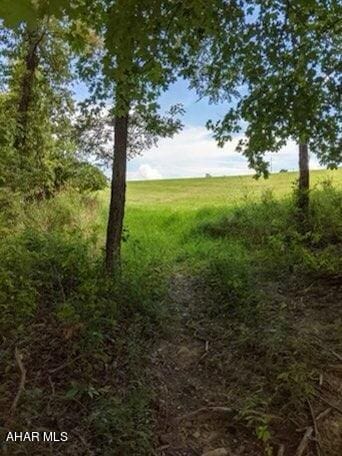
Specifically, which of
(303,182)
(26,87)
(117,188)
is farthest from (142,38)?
(26,87)

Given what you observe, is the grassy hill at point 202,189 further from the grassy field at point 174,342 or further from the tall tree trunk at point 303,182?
the grassy field at point 174,342

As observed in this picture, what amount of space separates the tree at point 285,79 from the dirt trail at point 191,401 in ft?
8.67

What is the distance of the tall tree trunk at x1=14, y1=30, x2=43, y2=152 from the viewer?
1158cm

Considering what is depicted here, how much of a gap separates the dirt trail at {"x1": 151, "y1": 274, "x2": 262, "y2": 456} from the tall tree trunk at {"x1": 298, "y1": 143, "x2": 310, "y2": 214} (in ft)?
16.0

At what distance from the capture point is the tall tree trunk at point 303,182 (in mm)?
9742

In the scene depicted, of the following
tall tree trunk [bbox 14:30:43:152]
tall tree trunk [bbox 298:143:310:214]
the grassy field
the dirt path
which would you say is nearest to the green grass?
the grassy field

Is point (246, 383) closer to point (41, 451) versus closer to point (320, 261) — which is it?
point (41, 451)

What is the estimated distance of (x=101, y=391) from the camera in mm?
3965

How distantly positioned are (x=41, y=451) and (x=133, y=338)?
5.98 ft

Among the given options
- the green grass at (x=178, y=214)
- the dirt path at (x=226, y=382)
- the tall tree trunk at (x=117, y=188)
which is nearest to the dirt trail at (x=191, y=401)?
the dirt path at (x=226, y=382)

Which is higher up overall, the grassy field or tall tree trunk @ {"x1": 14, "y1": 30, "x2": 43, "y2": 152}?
A: tall tree trunk @ {"x1": 14, "y1": 30, "x2": 43, "y2": 152}

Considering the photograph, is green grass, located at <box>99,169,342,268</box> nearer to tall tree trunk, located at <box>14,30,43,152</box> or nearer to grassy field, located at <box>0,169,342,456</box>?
grassy field, located at <box>0,169,342,456</box>

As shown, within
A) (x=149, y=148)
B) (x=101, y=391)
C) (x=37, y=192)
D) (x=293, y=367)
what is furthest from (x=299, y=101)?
(x=37, y=192)

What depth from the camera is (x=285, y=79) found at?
6.13 meters
